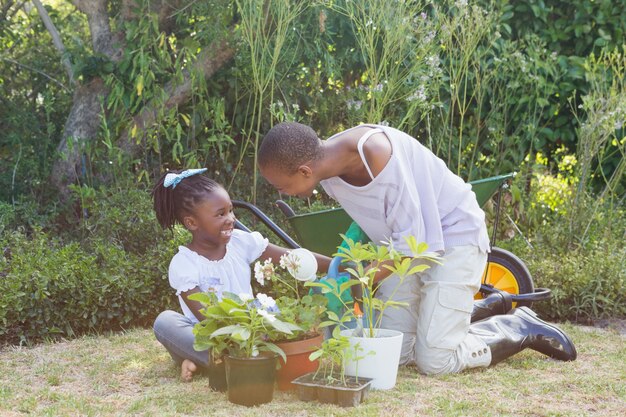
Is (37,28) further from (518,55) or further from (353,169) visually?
(353,169)

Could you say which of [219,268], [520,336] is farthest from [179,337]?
[520,336]

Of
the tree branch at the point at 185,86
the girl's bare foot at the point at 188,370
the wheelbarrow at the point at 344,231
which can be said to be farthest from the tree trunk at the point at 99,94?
the girl's bare foot at the point at 188,370

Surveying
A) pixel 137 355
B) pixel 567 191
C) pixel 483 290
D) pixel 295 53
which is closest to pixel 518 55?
pixel 567 191

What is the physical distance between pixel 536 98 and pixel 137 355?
3.18 meters

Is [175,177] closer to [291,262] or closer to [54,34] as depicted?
[291,262]

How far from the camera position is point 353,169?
9.69ft

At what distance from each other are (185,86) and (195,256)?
201cm

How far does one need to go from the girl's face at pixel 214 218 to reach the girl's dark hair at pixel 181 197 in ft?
0.08

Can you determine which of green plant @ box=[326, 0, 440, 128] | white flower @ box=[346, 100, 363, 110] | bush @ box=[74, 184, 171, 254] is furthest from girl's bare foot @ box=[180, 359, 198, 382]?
white flower @ box=[346, 100, 363, 110]

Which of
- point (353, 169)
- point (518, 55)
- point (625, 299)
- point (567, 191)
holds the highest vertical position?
point (518, 55)

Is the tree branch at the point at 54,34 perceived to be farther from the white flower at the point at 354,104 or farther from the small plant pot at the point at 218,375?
the small plant pot at the point at 218,375

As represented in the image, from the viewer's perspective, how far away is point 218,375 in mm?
2814

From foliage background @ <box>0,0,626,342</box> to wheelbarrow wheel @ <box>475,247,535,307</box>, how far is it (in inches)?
15.4

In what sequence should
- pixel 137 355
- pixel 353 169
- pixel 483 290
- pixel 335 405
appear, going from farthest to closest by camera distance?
pixel 483 290 < pixel 137 355 < pixel 353 169 < pixel 335 405
